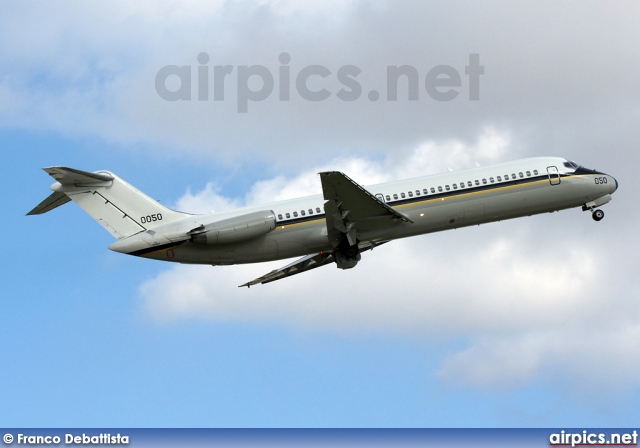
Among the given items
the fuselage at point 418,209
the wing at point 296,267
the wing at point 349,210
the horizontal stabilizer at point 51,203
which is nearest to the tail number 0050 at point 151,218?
the fuselage at point 418,209

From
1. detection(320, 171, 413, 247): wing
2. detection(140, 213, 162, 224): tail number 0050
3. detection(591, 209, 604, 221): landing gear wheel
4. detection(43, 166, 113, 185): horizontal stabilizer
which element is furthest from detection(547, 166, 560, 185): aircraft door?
detection(43, 166, 113, 185): horizontal stabilizer

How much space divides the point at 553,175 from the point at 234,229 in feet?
49.2

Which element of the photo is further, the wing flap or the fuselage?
the wing flap

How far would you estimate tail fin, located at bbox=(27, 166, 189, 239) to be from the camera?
Result: 4156 centimetres

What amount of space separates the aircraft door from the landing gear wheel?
2897 millimetres

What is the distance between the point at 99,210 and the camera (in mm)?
41906

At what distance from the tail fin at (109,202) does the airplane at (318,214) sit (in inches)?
1.6

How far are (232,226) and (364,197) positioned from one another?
550 cm

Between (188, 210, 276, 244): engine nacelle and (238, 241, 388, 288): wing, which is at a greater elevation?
(238, 241, 388, 288): wing

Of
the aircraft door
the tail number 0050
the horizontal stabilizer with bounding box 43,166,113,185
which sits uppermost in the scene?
the aircraft door

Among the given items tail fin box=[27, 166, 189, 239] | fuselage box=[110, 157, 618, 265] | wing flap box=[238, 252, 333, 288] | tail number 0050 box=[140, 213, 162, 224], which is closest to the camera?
tail fin box=[27, 166, 189, 239]

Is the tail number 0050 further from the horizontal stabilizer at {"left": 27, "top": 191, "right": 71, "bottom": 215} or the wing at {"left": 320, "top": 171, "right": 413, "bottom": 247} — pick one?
the wing at {"left": 320, "top": 171, "right": 413, "bottom": 247}

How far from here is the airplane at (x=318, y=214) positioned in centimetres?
4097

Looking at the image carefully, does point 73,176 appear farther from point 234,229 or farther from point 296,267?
point 296,267
